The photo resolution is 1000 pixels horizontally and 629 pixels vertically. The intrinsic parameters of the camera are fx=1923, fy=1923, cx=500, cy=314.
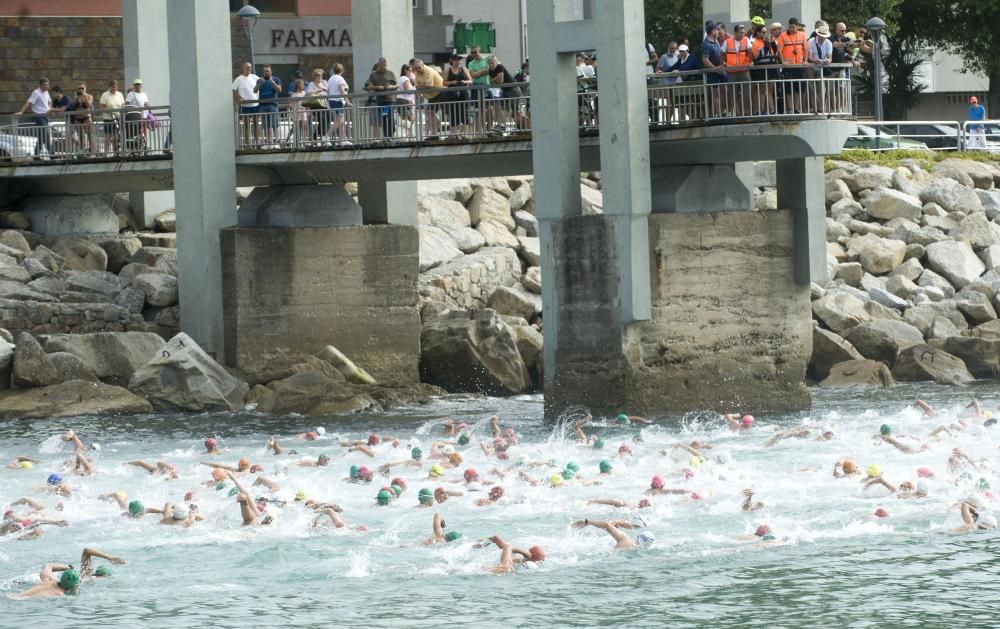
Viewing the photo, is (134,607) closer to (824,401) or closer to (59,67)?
(824,401)

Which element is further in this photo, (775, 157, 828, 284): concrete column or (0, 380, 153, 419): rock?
(0, 380, 153, 419): rock

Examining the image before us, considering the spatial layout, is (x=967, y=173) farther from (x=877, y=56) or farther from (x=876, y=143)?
(x=877, y=56)

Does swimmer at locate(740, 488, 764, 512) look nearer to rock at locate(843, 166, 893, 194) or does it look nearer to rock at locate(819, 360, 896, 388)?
rock at locate(819, 360, 896, 388)

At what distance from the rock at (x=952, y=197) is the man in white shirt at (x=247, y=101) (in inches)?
703

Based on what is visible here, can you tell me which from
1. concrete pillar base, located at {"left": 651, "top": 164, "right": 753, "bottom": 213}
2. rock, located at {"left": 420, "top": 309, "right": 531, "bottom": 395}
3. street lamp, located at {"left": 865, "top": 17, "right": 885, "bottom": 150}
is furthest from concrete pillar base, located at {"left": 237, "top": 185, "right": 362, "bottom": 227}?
street lamp, located at {"left": 865, "top": 17, "right": 885, "bottom": 150}

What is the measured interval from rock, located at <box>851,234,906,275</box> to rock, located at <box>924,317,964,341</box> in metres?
3.58

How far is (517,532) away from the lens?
2211 centimetres

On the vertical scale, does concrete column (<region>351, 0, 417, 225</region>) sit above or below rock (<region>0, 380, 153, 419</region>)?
above

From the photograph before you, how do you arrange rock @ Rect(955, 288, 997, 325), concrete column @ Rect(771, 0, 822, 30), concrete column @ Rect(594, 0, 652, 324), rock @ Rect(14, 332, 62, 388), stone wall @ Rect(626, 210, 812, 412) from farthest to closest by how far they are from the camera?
rock @ Rect(955, 288, 997, 325) → concrete column @ Rect(771, 0, 822, 30) → rock @ Rect(14, 332, 62, 388) → stone wall @ Rect(626, 210, 812, 412) → concrete column @ Rect(594, 0, 652, 324)

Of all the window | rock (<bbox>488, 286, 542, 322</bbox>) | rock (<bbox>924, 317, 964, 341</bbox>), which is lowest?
rock (<bbox>924, 317, 964, 341</bbox>)

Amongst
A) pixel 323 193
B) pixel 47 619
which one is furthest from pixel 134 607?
pixel 323 193

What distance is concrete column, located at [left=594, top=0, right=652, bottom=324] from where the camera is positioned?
1182 inches

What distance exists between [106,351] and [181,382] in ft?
6.32

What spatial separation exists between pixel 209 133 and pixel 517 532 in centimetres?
1670
